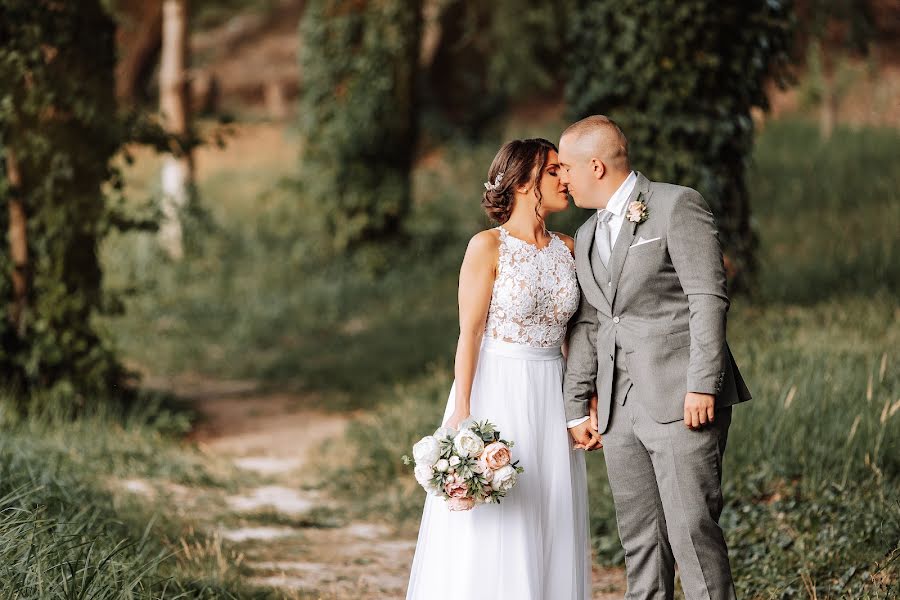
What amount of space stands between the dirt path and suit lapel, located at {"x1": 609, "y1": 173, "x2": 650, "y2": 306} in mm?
2000

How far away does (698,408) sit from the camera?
3.76 metres

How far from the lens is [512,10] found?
15.1 meters

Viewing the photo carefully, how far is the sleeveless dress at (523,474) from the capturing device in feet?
13.4

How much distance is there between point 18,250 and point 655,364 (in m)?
5.79

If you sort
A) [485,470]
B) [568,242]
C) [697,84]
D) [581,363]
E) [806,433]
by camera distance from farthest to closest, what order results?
[697,84]
[806,433]
[568,242]
[581,363]
[485,470]

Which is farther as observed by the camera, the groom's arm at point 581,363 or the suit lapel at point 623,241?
the groom's arm at point 581,363

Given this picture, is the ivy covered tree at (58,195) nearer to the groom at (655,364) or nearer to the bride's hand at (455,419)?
the bride's hand at (455,419)

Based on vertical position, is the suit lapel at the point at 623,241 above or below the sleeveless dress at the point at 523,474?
above

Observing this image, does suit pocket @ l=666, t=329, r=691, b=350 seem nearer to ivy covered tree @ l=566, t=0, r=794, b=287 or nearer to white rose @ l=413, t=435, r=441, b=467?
A: white rose @ l=413, t=435, r=441, b=467

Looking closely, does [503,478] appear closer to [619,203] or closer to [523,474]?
[523,474]

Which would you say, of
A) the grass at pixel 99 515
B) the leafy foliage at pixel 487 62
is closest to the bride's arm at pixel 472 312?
the grass at pixel 99 515

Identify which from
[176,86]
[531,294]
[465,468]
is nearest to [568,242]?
[531,294]

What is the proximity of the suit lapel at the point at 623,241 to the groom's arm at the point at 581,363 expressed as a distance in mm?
296

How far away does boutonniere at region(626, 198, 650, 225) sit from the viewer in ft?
12.9
